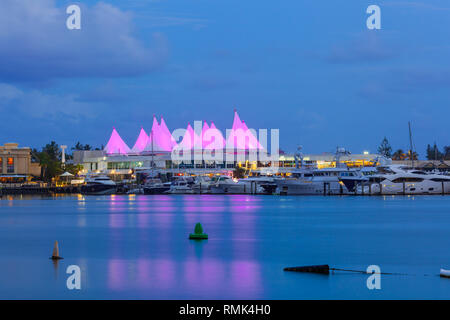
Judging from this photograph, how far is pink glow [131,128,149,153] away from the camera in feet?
587

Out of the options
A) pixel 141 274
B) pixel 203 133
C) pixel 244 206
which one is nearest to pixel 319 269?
pixel 141 274

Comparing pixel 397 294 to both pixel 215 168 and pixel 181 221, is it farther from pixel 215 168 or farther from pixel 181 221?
pixel 215 168

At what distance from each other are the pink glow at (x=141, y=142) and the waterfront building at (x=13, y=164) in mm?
37416

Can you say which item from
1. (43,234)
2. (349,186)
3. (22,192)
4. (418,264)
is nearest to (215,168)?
(22,192)

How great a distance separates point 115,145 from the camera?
614 feet

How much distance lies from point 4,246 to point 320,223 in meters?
23.4

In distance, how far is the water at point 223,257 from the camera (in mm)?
20859

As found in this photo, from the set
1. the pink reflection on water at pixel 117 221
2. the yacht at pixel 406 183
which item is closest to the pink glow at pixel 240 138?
the yacht at pixel 406 183

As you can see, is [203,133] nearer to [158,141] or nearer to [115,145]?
[158,141]

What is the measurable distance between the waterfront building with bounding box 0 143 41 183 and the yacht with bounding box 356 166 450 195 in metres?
77.1

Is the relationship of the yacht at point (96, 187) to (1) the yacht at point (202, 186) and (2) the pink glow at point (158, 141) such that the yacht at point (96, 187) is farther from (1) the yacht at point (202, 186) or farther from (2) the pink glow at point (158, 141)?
(2) the pink glow at point (158, 141)

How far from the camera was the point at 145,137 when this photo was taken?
598ft

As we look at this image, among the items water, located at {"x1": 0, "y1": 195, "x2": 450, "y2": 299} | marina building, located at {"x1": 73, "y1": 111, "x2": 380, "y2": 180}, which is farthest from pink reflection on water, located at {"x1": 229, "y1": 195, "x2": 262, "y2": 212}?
marina building, located at {"x1": 73, "y1": 111, "x2": 380, "y2": 180}
